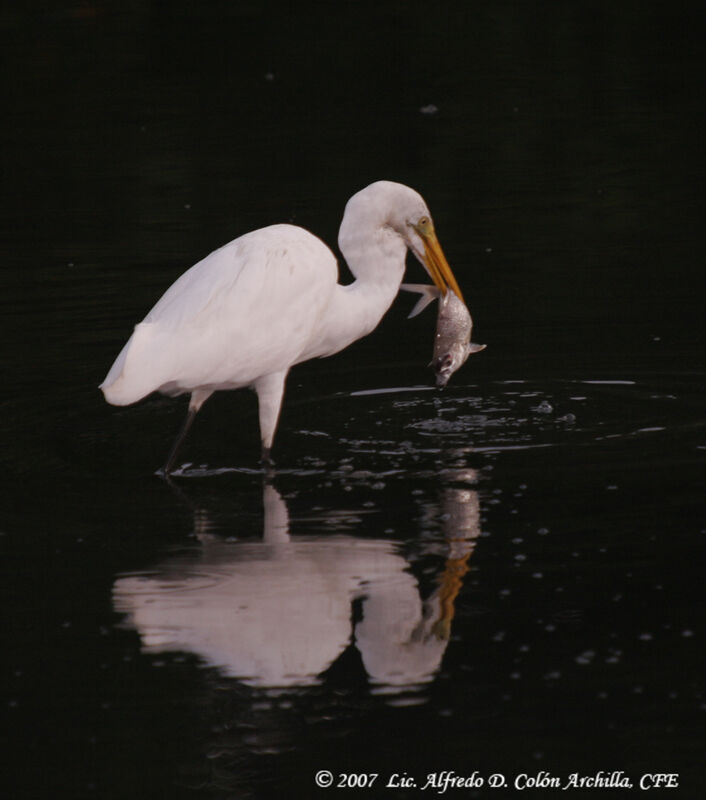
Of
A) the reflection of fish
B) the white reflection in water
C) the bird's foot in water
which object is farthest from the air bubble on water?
the reflection of fish

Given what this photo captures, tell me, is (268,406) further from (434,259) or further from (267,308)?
(434,259)

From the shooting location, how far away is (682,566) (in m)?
5.86

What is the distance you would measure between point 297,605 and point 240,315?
197 cm

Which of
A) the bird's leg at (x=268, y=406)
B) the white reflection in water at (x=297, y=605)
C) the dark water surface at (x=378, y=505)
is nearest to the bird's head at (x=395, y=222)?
the dark water surface at (x=378, y=505)

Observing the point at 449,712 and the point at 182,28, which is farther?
the point at 182,28

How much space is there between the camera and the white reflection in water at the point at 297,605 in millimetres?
5211

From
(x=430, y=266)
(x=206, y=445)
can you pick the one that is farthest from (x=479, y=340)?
(x=206, y=445)

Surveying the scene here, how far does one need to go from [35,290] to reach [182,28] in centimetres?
1391

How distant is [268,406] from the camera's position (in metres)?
7.34

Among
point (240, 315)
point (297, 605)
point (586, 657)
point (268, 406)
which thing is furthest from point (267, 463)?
point (586, 657)

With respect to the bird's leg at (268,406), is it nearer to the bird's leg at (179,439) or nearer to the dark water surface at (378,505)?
the dark water surface at (378,505)

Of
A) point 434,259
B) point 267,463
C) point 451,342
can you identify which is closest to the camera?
point 267,463

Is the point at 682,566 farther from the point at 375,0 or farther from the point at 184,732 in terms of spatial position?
the point at 375,0

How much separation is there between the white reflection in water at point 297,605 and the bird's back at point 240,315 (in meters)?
0.86
